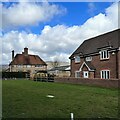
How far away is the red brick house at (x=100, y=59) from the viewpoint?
34338mm

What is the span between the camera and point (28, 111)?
11523 mm

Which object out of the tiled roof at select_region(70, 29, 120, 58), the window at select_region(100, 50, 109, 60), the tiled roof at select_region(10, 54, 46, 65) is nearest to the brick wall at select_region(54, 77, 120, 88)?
the window at select_region(100, 50, 109, 60)

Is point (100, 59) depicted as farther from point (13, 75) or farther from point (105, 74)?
point (13, 75)

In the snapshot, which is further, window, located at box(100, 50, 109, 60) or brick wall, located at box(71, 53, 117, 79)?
window, located at box(100, 50, 109, 60)

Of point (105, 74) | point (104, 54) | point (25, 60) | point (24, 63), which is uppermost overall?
point (25, 60)

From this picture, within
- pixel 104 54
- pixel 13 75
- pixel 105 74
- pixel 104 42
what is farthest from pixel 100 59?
pixel 13 75

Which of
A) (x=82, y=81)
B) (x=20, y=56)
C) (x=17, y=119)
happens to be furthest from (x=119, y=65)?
(x=20, y=56)

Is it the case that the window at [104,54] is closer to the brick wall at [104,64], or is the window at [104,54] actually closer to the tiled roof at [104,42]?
the brick wall at [104,64]

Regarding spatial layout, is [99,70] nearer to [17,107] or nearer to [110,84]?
[110,84]

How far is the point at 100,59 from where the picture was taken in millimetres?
37406

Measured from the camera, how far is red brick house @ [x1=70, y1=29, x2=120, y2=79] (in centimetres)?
3434

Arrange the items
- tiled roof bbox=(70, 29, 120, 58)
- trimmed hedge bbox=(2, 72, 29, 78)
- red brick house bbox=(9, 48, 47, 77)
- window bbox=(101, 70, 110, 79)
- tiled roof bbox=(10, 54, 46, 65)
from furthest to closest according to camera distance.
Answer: tiled roof bbox=(10, 54, 46, 65) < red brick house bbox=(9, 48, 47, 77) < trimmed hedge bbox=(2, 72, 29, 78) < window bbox=(101, 70, 110, 79) < tiled roof bbox=(70, 29, 120, 58)

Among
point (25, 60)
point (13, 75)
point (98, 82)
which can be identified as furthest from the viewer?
point (25, 60)

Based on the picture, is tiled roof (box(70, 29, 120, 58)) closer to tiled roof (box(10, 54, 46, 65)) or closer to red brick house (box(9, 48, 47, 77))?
red brick house (box(9, 48, 47, 77))
